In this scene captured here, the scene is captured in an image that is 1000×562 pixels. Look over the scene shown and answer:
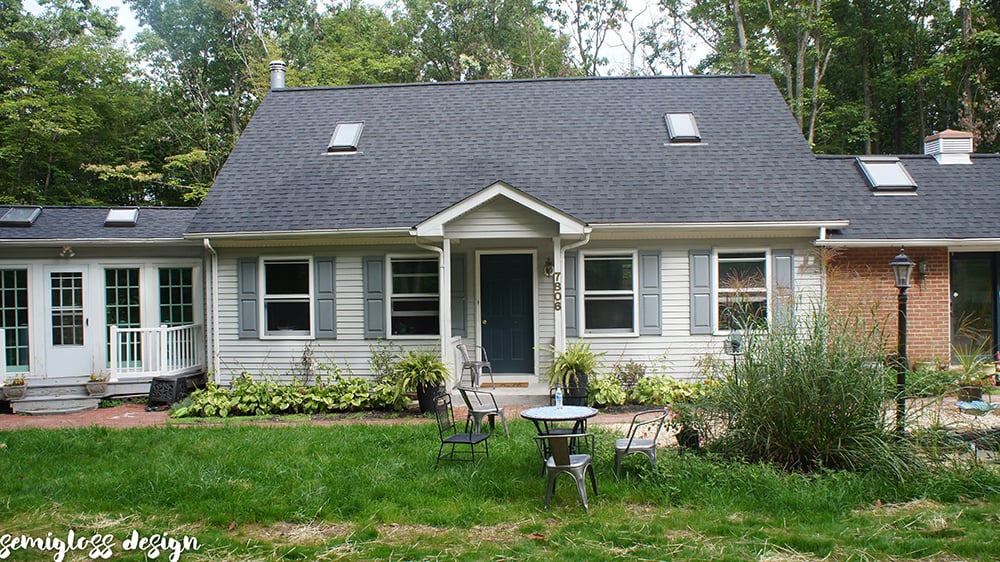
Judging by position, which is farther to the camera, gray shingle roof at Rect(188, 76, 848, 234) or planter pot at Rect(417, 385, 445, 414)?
gray shingle roof at Rect(188, 76, 848, 234)

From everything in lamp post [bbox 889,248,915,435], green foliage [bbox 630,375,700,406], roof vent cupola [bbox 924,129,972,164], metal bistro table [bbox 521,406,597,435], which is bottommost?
green foliage [bbox 630,375,700,406]

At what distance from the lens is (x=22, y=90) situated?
2081 centimetres

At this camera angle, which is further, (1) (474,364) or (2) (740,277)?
(2) (740,277)

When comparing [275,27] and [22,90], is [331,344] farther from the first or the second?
[275,27]

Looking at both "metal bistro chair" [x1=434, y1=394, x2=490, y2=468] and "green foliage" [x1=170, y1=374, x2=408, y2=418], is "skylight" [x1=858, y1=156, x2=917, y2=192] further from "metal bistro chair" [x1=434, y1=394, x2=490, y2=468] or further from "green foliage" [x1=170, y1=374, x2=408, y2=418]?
"metal bistro chair" [x1=434, y1=394, x2=490, y2=468]

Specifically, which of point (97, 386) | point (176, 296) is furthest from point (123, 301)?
point (97, 386)

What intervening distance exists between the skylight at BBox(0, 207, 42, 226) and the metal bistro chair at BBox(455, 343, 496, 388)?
25.1 feet

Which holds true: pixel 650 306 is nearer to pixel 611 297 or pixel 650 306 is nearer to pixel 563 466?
pixel 611 297

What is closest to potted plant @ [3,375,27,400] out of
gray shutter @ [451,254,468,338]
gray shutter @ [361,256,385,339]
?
gray shutter @ [361,256,385,339]

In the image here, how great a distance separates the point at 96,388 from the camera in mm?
11602

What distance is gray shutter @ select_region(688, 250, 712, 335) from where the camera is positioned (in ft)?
37.3

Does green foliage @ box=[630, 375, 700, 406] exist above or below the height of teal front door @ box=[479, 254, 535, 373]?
below

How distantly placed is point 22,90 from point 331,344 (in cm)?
1534

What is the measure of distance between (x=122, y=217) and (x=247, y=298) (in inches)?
120
